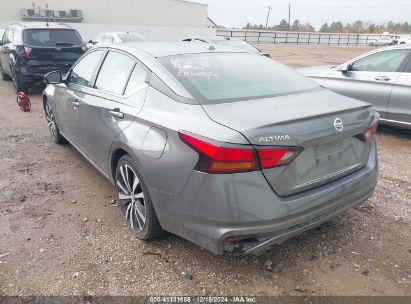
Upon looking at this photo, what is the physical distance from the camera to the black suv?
8.60 metres

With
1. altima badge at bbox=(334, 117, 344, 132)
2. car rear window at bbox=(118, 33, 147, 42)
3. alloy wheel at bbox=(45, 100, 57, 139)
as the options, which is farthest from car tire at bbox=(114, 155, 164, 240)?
car rear window at bbox=(118, 33, 147, 42)

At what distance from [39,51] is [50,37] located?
569mm

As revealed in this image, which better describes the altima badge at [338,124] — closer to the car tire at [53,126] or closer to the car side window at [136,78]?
the car side window at [136,78]

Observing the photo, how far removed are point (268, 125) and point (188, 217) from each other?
31.3 inches

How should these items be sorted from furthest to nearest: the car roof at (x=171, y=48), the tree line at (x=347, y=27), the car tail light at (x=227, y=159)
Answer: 1. the tree line at (x=347, y=27)
2. the car roof at (x=171, y=48)
3. the car tail light at (x=227, y=159)

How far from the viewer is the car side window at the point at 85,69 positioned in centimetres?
387

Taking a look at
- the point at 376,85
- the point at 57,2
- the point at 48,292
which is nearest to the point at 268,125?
the point at 48,292

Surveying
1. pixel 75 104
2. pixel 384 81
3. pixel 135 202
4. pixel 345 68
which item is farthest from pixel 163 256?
pixel 345 68

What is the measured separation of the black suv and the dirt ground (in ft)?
18.1

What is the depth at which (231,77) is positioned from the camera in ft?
9.80

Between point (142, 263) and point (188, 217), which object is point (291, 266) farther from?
point (142, 263)

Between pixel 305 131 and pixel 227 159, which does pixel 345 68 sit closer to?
pixel 305 131

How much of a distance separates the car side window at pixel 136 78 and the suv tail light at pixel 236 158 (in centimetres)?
103

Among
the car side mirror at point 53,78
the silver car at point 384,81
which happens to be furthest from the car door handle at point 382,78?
the car side mirror at point 53,78
